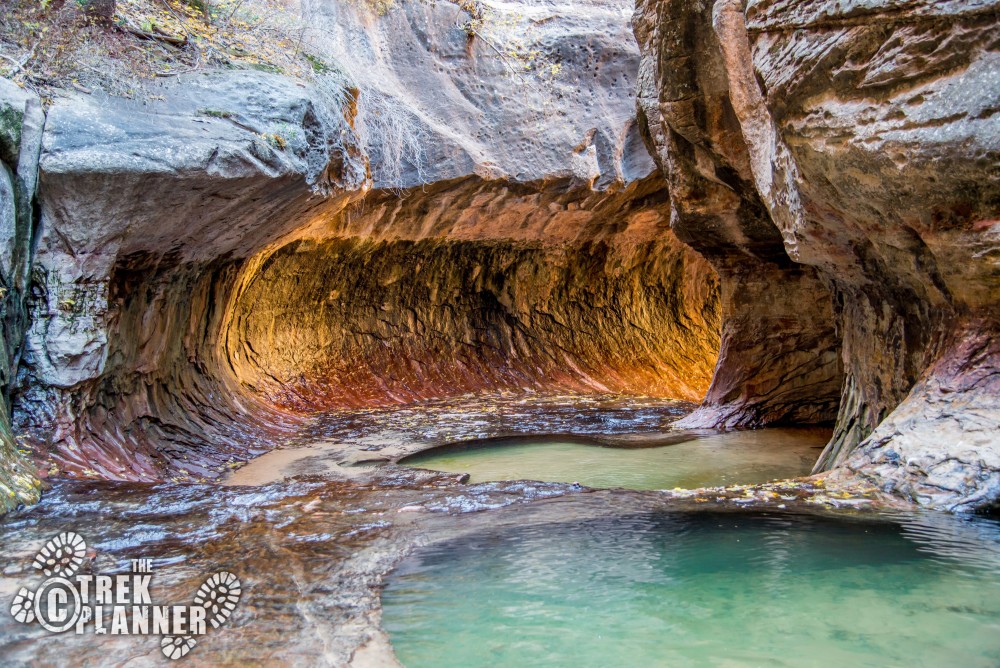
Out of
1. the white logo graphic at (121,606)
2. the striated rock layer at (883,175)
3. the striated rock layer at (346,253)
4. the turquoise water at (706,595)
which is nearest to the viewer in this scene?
the turquoise water at (706,595)

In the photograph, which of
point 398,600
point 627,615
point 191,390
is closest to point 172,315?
point 191,390

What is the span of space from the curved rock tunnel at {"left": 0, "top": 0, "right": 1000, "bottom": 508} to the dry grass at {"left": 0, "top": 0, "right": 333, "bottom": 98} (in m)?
0.29

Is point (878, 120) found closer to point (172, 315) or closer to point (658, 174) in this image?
point (172, 315)

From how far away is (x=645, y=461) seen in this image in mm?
7000

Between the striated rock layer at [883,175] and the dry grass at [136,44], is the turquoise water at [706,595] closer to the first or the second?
the striated rock layer at [883,175]

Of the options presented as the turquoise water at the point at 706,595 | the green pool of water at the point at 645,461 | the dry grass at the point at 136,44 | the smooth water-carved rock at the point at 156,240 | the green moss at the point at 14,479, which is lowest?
the green pool of water at the point at 645,461

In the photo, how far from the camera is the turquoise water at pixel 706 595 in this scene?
2.84 metres

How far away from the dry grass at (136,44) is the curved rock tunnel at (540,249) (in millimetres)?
293

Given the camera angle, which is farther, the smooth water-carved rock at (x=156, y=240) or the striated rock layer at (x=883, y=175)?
the smooth water-carved rock at (x=156, y=240)

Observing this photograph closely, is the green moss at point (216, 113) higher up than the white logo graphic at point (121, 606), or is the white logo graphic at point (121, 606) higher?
the green moss at point (216, 113)

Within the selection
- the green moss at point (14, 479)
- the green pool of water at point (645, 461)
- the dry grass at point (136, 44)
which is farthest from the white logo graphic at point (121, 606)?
the dry grass at point (136, 44)

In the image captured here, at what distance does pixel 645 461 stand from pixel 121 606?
4669 millimetres

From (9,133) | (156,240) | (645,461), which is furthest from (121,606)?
(645,461)

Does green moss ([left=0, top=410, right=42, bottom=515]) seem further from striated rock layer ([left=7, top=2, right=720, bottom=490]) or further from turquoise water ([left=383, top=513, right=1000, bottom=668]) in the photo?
turquoise water ([left=383, top=513, right=1000, bottom=668])
